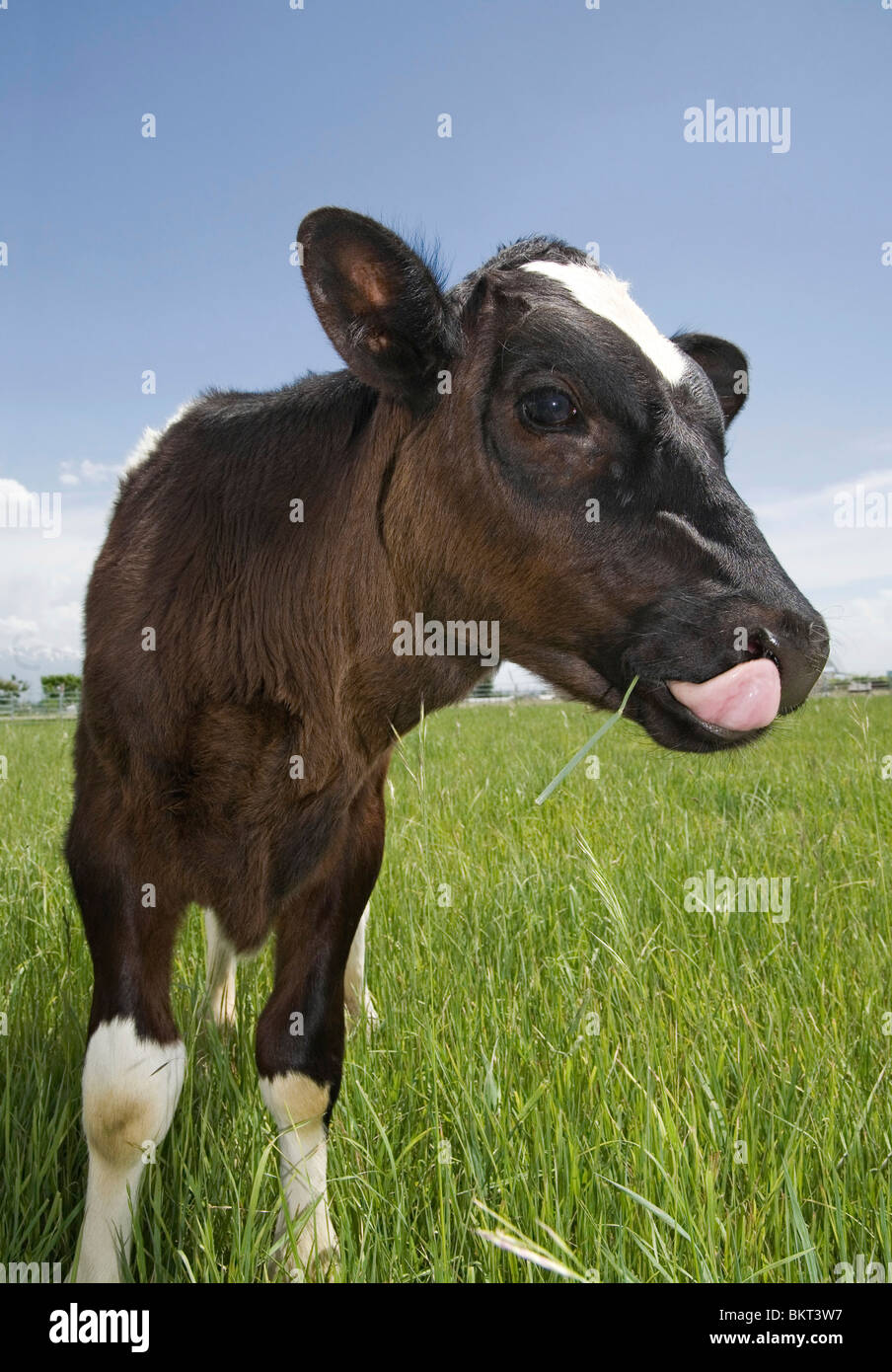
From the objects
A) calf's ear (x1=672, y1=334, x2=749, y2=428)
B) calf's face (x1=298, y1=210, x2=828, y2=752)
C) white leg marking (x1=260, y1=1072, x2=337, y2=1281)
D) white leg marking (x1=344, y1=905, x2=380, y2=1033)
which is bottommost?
white leg marking (x1=260, y1=1072, x2=337, y2=1281)

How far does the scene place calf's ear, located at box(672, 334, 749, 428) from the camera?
3654mm

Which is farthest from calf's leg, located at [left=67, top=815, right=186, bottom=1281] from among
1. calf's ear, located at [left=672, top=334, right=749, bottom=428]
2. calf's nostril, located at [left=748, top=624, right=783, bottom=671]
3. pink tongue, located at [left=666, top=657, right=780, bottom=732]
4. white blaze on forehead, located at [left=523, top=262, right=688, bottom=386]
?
calf's ear, located at [left=672, top=334, right=749, bottom=428]

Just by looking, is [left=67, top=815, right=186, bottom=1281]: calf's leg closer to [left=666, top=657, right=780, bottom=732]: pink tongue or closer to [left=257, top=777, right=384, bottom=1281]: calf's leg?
[left=257, top=777, right=384, bottom=1281]: calf's leg

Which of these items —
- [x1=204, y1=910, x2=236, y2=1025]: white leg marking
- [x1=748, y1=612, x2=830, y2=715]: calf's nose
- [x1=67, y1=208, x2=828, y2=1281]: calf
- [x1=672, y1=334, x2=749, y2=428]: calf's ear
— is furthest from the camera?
[x1=204, y1=910, x2=236, y2=1025]: white leg marking

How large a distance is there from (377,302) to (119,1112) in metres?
2.32

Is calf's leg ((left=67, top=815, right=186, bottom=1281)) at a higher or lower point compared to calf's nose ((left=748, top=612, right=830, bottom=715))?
lower

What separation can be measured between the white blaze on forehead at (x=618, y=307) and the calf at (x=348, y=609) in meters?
0.01

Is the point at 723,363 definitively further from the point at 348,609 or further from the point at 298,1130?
the point at 298,1130

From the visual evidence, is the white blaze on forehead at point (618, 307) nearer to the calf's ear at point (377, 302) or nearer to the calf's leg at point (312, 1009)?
the calf's ear at point (377, 302)

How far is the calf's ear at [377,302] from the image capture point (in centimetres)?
250

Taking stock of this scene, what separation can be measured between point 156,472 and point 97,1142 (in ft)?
6.69

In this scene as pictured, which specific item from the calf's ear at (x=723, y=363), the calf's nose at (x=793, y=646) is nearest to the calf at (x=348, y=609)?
the calf's nose at (x=793, y=646)

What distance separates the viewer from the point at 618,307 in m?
2.63

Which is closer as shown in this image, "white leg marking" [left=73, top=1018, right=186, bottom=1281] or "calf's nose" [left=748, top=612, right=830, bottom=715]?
"calf's nose" [left=748, top=612, right=830, bottom=715]
